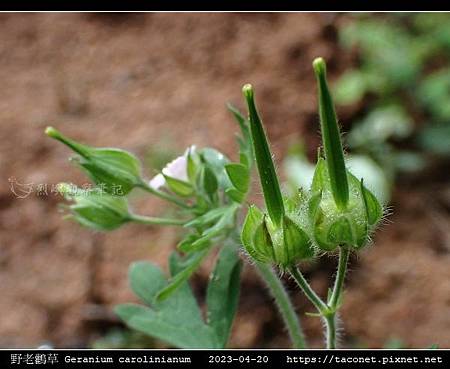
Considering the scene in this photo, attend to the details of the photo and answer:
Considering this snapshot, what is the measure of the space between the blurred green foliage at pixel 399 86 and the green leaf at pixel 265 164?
5.01 ft

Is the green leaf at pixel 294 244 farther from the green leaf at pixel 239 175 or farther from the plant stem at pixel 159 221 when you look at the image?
the plant stem at pixel 159 221

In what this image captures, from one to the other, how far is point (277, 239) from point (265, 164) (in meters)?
0.13

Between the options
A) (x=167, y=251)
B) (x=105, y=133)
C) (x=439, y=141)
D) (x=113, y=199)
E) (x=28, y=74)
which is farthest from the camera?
(x=28, y=74)

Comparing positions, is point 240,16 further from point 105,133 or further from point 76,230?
point 76,230

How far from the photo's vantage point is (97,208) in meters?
1.47

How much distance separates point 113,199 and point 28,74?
1717mm

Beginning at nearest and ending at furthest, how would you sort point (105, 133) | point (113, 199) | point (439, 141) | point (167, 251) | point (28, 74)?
point (113, 199) → point (167, 251) → point (439, 141) → point (105, 133) → point (28, 74)

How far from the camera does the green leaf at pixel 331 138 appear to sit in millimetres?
943

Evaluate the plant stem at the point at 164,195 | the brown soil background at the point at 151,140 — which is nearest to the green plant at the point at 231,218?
the plant stem at the point at 164,195

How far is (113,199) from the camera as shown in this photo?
1501 millimetres

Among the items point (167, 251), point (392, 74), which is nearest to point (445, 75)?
point (392, 74)

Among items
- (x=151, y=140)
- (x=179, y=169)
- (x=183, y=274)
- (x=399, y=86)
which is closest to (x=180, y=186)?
(x=179, y=169)

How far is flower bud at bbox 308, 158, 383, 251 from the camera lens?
1.06 metres

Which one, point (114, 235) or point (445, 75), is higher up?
point (445, 75)
